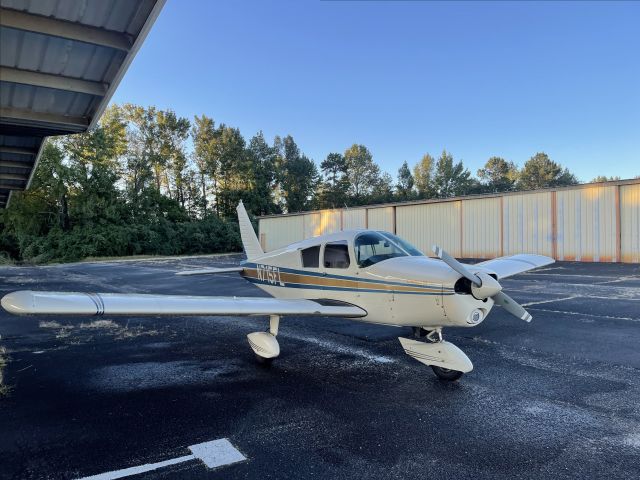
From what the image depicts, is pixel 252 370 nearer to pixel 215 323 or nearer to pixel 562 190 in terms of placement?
pixel 215 323

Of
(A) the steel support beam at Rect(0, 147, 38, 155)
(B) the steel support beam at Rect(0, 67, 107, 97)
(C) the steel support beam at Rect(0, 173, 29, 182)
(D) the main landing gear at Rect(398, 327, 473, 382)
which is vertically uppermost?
(B) the steel support beam at Rect(0, 67, 107, 97)

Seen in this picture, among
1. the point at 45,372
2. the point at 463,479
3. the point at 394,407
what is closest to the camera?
the point at 463,479

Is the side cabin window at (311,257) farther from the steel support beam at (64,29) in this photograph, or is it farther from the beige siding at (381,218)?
the beige siding at (381,218)

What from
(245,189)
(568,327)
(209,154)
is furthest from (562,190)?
(209,154)

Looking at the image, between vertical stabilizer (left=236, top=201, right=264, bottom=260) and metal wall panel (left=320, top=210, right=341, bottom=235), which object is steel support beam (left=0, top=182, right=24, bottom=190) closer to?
vertical stabilizer (left=236, top=201, right=264, bottom=260)

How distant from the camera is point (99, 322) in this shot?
30.3ft

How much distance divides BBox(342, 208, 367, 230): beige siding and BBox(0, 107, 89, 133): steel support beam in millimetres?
24983

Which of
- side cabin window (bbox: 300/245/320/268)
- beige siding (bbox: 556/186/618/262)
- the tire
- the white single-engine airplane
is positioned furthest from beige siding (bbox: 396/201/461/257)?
the tire

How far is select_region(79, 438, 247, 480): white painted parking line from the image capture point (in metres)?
3.11

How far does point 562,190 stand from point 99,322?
22.8m

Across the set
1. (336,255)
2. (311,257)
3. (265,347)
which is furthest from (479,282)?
(265,347)

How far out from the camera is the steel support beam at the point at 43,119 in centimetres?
604

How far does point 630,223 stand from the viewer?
20.2m

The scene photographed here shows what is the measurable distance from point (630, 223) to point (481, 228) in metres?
7.45
